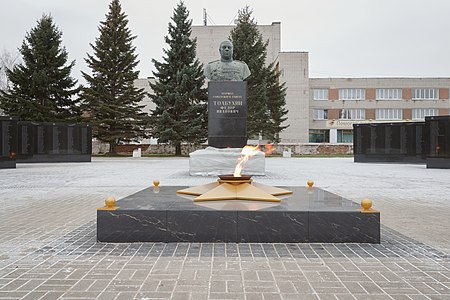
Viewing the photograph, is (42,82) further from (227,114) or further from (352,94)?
(352,94)

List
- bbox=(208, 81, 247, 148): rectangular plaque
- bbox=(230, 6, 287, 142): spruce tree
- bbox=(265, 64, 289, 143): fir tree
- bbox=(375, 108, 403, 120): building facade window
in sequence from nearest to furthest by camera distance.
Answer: bbox=(208, 81, 247, 148): rectangular plaque < bbox=(230, 6, 287, 142): spruce tree < bbox=(265, 64, 289, 143): fir tree < bbox=(375, 108, 403, 120): building facade window

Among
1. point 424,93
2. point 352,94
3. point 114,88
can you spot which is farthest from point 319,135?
point 114,88

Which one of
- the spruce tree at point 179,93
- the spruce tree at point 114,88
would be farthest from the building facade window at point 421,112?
the spruce tree at point 114,88

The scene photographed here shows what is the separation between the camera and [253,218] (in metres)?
4.07

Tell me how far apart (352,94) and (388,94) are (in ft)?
15.5

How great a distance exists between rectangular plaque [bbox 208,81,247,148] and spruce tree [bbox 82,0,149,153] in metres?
20.4

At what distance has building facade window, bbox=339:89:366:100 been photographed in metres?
47.5

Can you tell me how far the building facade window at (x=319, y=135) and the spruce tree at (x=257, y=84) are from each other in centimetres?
1063

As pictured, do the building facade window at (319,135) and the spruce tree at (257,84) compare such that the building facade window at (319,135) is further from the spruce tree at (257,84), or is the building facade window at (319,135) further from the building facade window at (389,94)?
the spruce tree at (257,84)

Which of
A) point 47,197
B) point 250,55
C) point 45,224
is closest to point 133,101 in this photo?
point 250,55

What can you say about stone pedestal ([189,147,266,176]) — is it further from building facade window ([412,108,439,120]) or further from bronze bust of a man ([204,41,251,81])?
building facade window ([412,108,439,120])

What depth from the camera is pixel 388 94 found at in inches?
1871

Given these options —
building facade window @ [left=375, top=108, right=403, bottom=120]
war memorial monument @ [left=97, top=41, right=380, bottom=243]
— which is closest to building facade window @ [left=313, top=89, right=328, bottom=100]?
building facade window @ [left=375, top=108, right=403, bottom=120]

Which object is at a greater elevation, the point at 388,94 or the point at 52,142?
the point at 388,94
